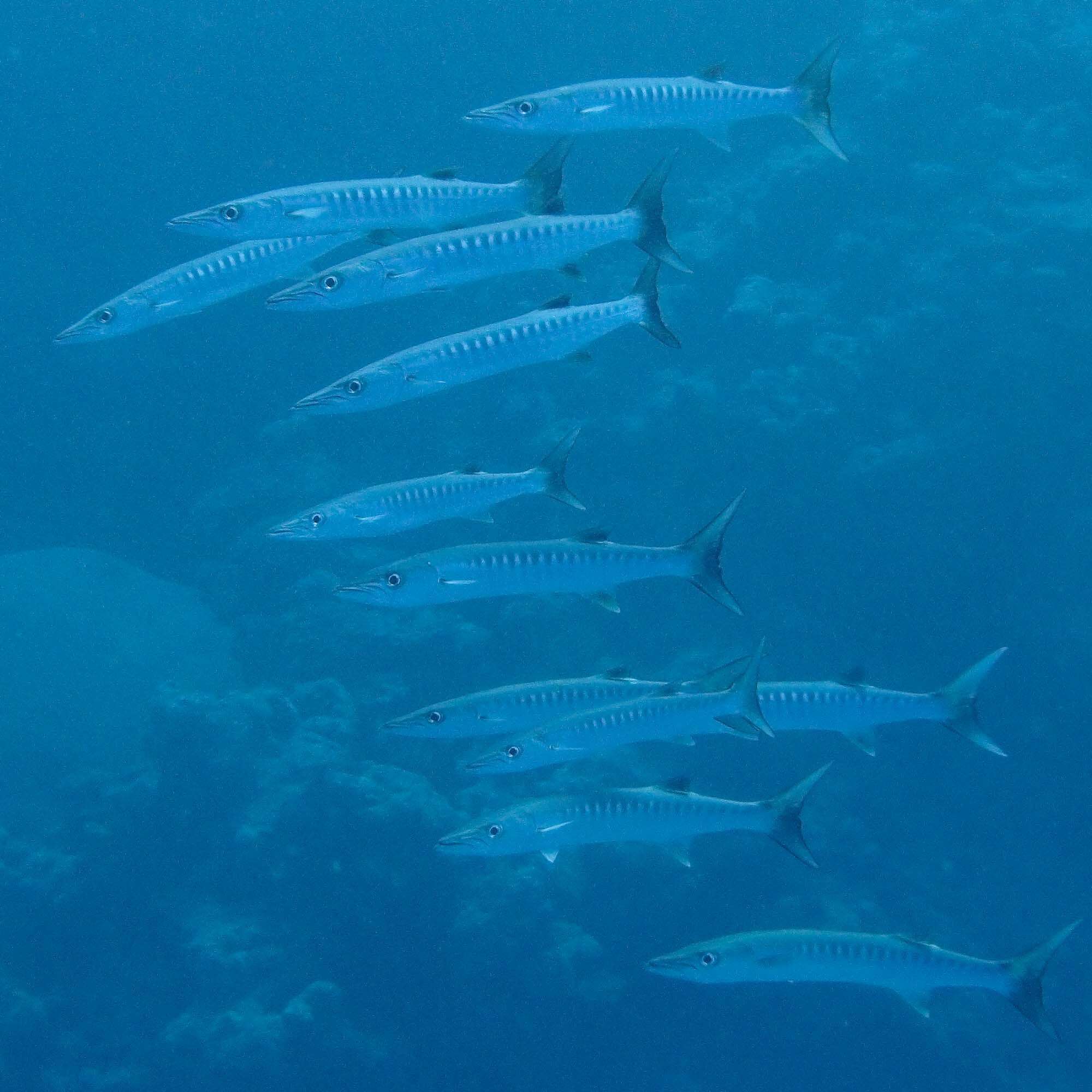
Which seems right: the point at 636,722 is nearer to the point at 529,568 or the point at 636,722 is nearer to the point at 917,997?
the point at 529,568

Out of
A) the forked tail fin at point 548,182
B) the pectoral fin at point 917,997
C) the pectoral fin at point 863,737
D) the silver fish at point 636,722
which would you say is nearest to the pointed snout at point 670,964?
the silver fish at point 636,722

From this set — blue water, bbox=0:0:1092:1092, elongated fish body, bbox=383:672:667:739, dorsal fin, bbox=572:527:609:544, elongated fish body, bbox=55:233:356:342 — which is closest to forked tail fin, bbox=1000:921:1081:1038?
elongated fish body, bbox=383:672:667:739

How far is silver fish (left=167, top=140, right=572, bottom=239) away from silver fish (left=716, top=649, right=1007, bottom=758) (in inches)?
157

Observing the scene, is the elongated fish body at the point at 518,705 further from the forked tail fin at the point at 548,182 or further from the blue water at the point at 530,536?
the blue water at the point at 530,536

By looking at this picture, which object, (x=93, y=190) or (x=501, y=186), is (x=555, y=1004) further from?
(x=93, y=190)

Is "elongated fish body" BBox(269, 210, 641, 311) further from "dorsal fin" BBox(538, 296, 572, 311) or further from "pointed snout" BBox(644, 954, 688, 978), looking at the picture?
"pointed snout" BBox(644, 954, 688, 978)

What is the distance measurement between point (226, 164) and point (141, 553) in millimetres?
10970

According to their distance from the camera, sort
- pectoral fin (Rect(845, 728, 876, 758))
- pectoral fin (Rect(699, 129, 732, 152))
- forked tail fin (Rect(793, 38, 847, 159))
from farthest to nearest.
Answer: pectoral fin (Rect(845, 728, 876, 758))
pectoral fin (Rect(699, 129, 732, 152))
forked tail fin (Rect(793, 38, 847, 159))

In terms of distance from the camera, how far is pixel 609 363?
59.0 ft

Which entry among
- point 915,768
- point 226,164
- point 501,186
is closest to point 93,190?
point 226,164

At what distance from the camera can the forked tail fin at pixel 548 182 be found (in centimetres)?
571

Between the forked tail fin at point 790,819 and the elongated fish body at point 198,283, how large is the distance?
4764 millimetres

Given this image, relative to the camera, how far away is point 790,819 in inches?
245

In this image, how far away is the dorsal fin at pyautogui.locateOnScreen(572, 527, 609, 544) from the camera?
6219 mm
